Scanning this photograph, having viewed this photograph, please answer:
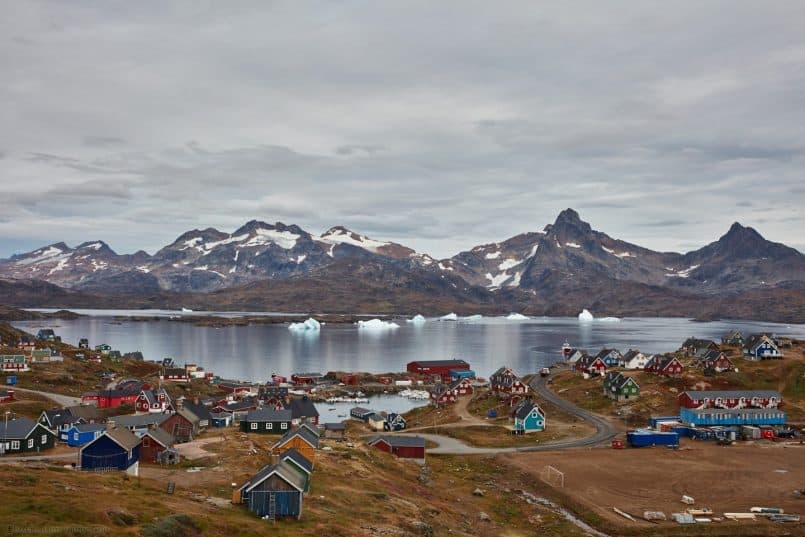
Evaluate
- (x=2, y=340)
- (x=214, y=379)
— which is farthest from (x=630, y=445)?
(x=2, y=340)

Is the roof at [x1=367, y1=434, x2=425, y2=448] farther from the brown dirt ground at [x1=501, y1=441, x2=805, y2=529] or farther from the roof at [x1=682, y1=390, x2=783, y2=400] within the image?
the roof at [x1=682, y1=390, x2=783, y2=400]

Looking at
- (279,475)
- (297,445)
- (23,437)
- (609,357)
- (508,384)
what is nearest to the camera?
(279,475)

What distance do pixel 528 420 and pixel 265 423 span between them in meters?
30.8

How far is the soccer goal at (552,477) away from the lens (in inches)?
2222

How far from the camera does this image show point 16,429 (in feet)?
188

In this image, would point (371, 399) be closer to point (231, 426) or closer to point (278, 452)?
point (231, 426)

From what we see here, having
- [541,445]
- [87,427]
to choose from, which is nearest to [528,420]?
[541,445]

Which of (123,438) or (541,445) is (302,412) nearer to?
(541,445)

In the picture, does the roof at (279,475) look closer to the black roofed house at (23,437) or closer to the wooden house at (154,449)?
the wooden house at (154,449)

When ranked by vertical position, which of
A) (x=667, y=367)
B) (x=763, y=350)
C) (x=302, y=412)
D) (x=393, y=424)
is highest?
(x=763, y=350)

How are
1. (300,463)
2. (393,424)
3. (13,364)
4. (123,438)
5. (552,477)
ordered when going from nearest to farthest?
(300,463)
(123,438)
(552,477)
(393,424)
(13,364)

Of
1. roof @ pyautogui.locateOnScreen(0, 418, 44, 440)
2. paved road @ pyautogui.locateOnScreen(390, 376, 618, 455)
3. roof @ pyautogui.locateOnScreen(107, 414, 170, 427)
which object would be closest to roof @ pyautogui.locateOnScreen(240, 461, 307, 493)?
roof @ pyautogui.locateOnScreen(0, 418, 44, 440)

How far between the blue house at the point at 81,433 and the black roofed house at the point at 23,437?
470 centimetres

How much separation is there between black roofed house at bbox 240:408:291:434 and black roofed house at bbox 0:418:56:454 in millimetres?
20239
